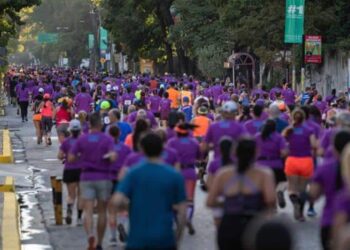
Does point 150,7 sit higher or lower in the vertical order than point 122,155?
higher

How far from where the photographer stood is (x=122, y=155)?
1392cm

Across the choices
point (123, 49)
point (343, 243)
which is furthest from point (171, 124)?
point (123, 49)

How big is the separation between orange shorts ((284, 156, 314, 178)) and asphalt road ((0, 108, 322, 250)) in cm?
71

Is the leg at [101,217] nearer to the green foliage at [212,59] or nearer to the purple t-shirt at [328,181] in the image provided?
the purple t-shirt at [328,181]

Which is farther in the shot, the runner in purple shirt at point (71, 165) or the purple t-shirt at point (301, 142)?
the purple t-shirt at point (301, 142)

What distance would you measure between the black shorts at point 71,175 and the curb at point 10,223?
101 cm

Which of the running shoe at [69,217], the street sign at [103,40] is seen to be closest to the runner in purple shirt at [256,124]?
the running shoe at [69,217]

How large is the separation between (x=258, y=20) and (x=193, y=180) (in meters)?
31.3

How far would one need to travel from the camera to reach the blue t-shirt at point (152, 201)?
28.7ft

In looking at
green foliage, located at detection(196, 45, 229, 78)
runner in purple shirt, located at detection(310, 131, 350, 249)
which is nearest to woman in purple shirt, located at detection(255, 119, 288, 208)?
runner in purple shirt, located at detection(310, 131, 350, 249)

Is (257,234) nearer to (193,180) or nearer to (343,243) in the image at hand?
(343,243)

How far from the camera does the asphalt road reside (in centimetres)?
1495

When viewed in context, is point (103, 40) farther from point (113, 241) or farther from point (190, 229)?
point (113, 241)

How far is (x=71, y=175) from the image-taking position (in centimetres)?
1591
